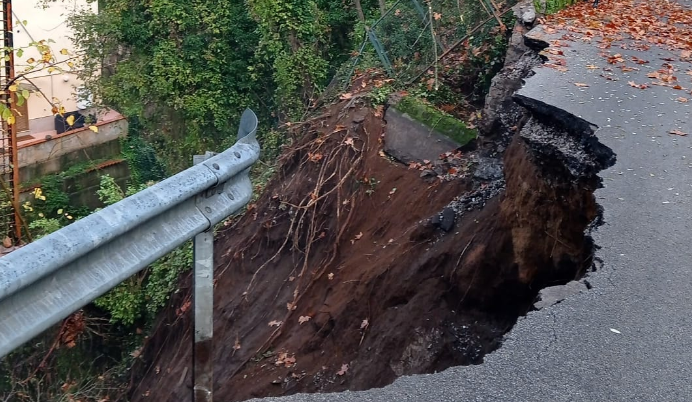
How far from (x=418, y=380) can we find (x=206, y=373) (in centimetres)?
99

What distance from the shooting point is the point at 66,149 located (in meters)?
Answer: 21.5

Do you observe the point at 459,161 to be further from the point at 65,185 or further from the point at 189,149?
the point at 65,185

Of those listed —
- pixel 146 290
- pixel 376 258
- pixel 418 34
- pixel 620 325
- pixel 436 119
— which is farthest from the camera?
pixel 146 290

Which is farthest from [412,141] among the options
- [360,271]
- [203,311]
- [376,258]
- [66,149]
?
[66,149]

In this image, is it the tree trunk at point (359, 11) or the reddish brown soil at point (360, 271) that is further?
the tree trunk at point (359, 11)

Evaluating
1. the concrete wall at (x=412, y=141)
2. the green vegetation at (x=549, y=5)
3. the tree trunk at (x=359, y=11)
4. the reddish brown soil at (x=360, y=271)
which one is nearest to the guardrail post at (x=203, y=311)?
the reddish brown soil at (x=360, y=271)

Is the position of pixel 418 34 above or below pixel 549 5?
below

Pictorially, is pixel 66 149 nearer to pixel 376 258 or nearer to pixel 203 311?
pixel 376 258

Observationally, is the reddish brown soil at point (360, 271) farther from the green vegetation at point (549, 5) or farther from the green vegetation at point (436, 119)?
the green vegetation at point (549, 5)

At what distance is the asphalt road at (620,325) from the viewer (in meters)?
3.10

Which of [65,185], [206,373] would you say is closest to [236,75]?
[65,185]

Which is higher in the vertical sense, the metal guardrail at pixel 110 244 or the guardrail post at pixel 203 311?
the metal guardrail at pixel 110 244

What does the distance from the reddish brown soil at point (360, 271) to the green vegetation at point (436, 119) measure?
55 centimetres

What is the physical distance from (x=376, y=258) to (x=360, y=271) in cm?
28
